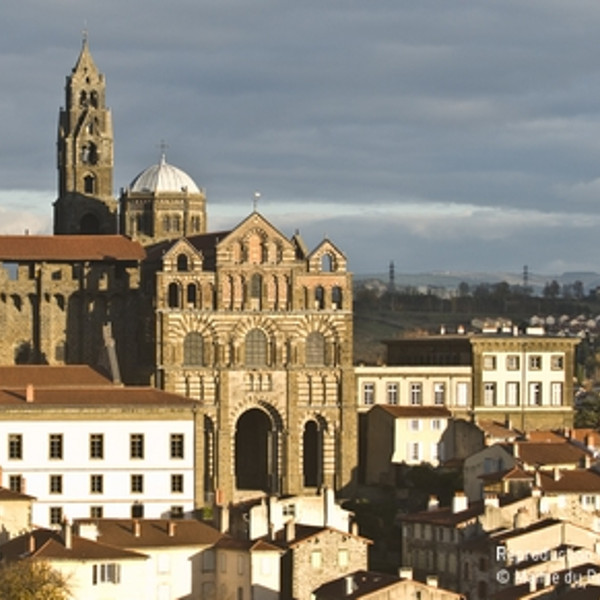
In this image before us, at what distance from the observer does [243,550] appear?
363 ft

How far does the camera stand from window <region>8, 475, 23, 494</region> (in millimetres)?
124812

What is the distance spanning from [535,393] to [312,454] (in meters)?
13.4

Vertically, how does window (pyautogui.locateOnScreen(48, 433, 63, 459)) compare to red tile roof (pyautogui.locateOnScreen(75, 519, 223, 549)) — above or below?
above

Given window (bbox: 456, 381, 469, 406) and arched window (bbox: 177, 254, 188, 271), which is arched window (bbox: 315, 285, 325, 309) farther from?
window (bbox: 456, 381, 469, 406)

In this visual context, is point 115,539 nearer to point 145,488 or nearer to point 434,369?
point 145,488

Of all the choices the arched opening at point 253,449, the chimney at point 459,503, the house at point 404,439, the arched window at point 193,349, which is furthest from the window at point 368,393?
the chimney at point 459,503

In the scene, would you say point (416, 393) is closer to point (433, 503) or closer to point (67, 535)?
point (433, 503)

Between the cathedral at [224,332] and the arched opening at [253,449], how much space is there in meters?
0.05

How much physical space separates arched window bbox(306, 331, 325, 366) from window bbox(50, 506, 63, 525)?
20788 mm

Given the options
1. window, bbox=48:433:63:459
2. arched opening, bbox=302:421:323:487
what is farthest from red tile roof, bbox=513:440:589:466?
window, bbox=48:433:63:459

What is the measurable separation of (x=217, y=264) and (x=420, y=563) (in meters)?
26.1

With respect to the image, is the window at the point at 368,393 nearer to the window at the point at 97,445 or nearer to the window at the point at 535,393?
the window at the point at 535,393

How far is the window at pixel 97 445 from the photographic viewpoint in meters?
127

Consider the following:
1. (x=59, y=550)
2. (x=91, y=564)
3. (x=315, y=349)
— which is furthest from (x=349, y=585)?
(x=315, y=349)
